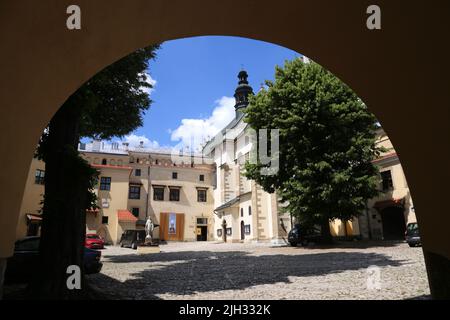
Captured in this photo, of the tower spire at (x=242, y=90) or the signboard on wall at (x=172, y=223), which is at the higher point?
the tower spire at (x=242, y=90)

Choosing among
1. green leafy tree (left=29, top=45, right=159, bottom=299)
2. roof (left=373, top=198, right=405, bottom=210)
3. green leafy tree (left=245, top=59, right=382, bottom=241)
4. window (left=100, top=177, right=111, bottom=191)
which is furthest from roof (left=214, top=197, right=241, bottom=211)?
green leafy tree (left=29, top=45, right=159, bottom=299)

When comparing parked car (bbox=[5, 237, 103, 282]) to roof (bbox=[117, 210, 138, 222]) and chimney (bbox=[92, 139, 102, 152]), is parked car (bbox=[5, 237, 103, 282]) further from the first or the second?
chimney (bbox=[92, 139, 102, 152])

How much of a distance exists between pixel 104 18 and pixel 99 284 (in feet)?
29.9

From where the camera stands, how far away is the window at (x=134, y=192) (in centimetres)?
4419

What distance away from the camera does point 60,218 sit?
6918 mm

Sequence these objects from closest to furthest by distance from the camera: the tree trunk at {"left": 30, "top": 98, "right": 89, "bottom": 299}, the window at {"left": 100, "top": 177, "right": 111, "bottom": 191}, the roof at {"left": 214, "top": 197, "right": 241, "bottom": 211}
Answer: the tree trunk at {"left": 30, "top": 98, "right": 89, "bottom": 299} < the window at {"left": 100, "top": 177, "right": 111, "bottom": 191} < the roof at {"left": 214, "top": 197, "right": 241, "bottom": 211}

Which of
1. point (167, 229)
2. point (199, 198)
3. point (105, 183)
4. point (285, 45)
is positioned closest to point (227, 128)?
point (199, 198)

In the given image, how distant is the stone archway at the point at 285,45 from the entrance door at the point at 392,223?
90.5ft

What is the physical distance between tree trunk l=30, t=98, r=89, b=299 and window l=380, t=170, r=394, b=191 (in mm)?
26705

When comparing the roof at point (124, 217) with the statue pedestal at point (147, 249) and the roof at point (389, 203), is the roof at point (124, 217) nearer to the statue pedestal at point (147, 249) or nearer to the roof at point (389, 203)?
the statue pedestal at point (147, 249)

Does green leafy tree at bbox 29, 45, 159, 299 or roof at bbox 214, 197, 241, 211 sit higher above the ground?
roof at bbox 214, 197, 241, 211

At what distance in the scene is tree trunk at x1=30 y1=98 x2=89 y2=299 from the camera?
6719 mm

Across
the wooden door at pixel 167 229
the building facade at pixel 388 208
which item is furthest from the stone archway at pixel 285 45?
the wooden door at pixel 167 229
